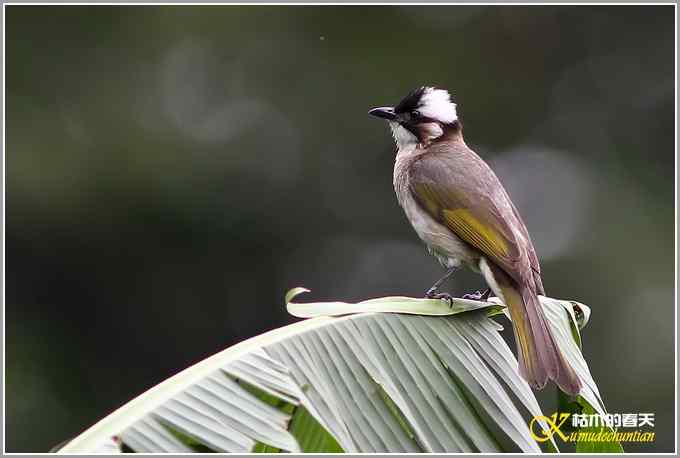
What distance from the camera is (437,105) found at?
5.06 m

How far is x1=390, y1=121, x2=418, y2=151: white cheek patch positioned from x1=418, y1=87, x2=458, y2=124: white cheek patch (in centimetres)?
13

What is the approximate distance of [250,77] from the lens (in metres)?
12.3

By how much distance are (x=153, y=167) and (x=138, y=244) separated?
83 centimetres

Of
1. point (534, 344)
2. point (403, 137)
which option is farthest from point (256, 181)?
point (534, 344)

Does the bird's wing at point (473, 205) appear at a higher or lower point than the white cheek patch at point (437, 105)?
lower

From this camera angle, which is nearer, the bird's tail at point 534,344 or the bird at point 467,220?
the bird's tail at point 534,344

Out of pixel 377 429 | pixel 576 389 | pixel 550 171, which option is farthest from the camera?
pixel 550 171

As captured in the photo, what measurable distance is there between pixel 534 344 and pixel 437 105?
6.15ft

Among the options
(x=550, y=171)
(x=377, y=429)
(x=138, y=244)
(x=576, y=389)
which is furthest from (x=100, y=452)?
(x=550, y=171)

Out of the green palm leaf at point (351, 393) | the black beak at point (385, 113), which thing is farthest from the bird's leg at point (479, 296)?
the black beak at point (385, 113)

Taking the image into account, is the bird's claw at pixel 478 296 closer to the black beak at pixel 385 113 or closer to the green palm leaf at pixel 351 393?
the green palm leaf at pixel 351 393

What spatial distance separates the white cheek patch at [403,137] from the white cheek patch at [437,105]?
13 cm

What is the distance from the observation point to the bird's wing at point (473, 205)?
4145 mm

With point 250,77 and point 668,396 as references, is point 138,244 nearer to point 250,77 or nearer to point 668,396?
point 250,77
